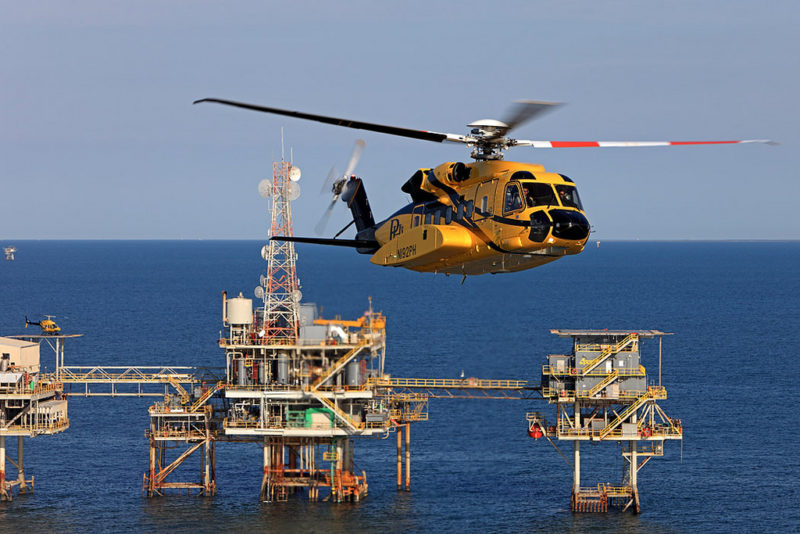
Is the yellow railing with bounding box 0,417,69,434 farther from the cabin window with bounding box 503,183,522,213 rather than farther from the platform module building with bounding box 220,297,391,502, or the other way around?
the cabin window with bounding box 503,183,522,213

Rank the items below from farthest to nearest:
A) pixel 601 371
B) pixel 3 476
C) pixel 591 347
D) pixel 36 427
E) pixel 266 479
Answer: pixel 3 476 → pixel 266 479 → pixel 36 427 → pixel 591 347 → pixel 601 371

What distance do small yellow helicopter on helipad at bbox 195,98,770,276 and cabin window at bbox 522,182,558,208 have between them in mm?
28

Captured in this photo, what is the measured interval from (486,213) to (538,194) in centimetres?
177

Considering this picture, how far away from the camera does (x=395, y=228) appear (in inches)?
1654

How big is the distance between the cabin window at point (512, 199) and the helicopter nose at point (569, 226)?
4.05 feet

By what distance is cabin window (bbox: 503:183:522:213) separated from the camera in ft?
120

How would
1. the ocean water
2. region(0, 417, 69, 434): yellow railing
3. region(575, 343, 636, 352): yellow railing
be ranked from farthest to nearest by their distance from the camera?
region(0, 417, 69, 434): yellow railing, region(575, 343, 636, 352): yellow railing, the ocean water

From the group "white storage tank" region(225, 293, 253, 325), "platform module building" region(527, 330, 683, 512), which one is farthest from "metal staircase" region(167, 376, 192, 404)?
"platform module building" region(527, 330, 683, 512)

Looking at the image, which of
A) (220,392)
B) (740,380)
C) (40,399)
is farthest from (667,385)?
(40,399)

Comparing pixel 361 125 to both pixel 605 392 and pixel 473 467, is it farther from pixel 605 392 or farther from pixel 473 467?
pixel 473 467

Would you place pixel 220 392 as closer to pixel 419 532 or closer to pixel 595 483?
pixel 419 532

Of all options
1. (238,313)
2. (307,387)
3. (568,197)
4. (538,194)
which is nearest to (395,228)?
(538,194)

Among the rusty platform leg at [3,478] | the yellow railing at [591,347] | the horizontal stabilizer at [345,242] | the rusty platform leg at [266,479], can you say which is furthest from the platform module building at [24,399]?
the horizontal stabilizer at [345,242]

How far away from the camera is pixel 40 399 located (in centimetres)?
7744
